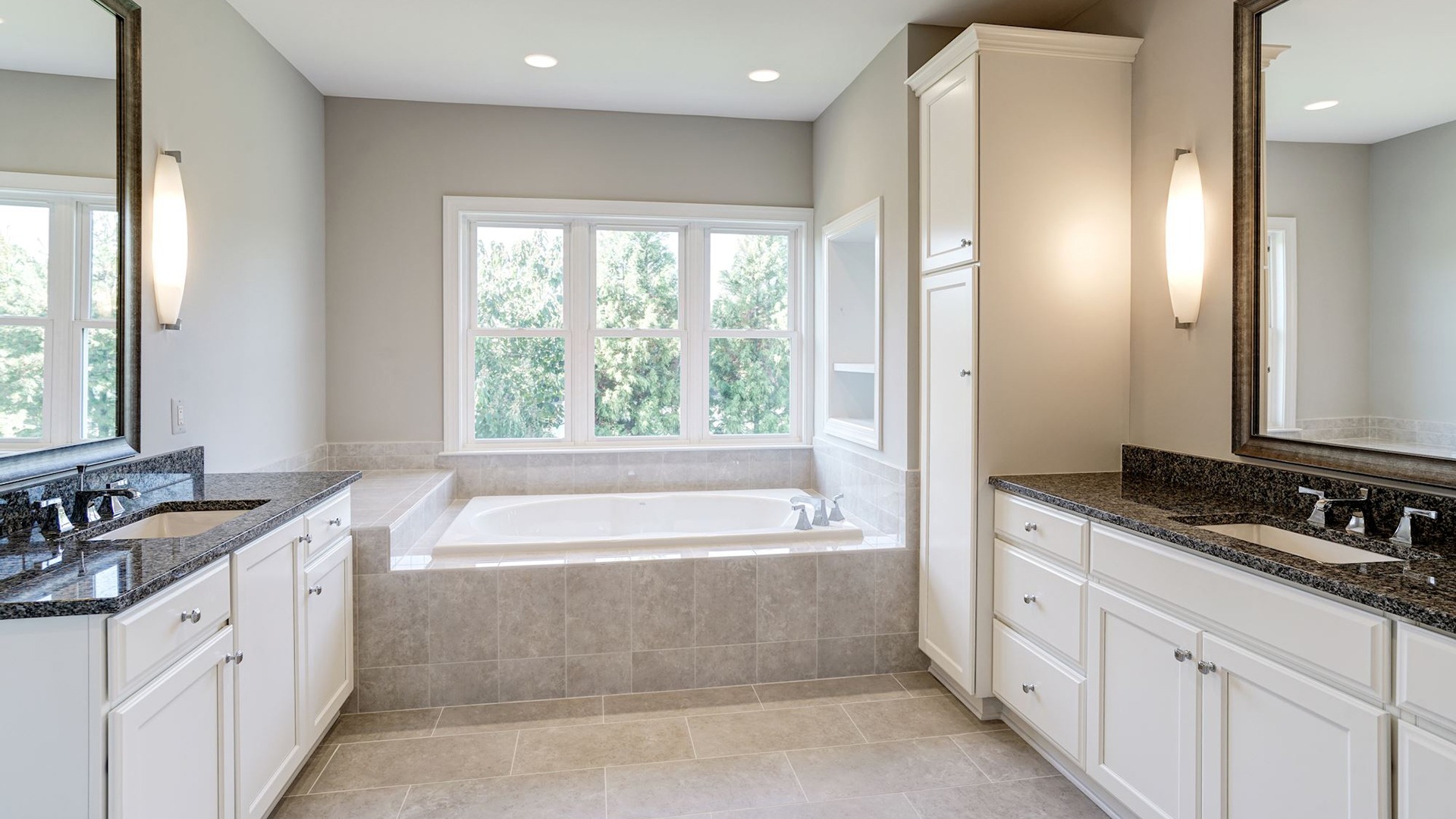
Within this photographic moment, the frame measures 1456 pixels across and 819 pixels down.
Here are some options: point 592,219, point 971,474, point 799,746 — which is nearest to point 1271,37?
point 971,474

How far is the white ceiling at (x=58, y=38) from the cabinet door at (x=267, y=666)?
1240 millimetres

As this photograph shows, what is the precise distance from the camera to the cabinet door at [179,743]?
1.36 metres

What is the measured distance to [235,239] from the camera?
9.58ft

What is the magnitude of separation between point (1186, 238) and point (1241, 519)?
0.90 m

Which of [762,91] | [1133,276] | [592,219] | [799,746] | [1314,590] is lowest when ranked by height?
[799,746]

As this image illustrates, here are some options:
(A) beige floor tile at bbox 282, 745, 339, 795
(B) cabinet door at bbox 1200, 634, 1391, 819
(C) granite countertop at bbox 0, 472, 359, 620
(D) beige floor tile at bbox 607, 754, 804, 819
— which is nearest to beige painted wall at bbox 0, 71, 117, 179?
(C) granite countertop at bbox 0, 472, 359, 620

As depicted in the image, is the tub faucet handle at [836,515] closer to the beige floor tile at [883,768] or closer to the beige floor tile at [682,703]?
the beige floor tile at [682,703]

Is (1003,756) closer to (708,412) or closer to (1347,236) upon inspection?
(1347,236)

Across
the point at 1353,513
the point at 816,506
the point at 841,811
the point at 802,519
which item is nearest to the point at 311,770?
the point at 841,811

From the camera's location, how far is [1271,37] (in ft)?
7.02

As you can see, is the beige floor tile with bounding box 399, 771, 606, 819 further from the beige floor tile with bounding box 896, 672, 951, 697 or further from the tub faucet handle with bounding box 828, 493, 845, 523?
the tub faucet handle with bounding box 828, 493, 845, 523

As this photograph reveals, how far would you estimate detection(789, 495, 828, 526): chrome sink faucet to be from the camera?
3.43 metres

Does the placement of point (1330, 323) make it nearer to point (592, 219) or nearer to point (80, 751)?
point (80, 751)

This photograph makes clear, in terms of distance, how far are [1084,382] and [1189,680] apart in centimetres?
118
